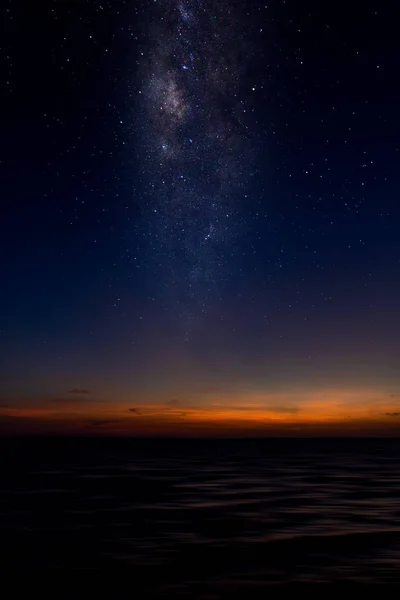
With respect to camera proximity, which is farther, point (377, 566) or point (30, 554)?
point (30, 554)

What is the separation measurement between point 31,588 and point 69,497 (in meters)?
13.4

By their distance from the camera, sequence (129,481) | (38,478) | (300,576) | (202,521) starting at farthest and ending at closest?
(38,478) < (129,481) < (202,521) < (300,576)

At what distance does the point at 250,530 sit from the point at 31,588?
6.74 meters

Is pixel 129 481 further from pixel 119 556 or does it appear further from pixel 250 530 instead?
pixel 119 556

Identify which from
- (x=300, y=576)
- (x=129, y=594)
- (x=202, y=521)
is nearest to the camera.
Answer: (x=129, y=594)

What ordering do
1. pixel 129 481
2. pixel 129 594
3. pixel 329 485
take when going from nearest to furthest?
pixel 129 594 → pixel 329 485 → pixel 129 481

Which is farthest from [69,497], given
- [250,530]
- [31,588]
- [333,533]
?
[31,588]

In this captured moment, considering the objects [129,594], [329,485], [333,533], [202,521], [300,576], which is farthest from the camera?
[329,485]

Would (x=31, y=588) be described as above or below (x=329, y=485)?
below

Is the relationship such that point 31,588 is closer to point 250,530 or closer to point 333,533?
point 250,530

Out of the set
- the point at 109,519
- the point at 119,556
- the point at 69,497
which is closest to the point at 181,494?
the point at 69,497

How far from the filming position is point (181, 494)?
971 inches

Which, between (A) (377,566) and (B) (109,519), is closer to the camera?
(A) (377,566)

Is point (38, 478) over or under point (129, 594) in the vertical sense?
over
